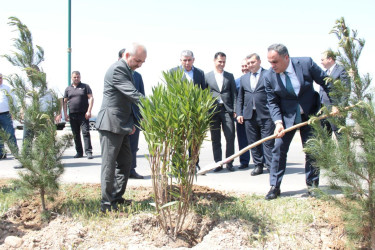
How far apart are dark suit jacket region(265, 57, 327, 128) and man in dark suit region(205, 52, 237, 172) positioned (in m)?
2.42

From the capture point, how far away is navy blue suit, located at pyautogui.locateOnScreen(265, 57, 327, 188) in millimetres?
5316

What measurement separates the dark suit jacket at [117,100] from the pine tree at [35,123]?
1.67ft

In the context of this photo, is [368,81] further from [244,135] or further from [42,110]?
[244,135]

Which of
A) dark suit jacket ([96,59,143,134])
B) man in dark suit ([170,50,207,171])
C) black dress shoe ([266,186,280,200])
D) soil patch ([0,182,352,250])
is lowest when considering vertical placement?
soil patch ([0,182,352,250])

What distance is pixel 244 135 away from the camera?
8.73 m

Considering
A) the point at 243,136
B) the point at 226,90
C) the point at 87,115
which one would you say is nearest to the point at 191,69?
the point at 226,90

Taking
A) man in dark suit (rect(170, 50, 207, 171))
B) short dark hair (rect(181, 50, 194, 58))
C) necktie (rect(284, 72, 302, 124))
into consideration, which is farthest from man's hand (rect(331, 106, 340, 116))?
short dark hair (rect(181, 50, 194, 58))

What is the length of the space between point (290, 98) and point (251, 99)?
7.82 ft

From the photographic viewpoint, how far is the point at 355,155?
3.59 meters

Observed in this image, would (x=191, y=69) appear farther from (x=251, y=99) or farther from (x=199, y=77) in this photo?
(x=251, y=99)

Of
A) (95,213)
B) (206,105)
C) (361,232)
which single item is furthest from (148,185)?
(361,232)

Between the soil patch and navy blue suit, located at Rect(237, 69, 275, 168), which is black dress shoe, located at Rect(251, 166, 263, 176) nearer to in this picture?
navy blue suit, located at Rect(237, 69, 275, 168)

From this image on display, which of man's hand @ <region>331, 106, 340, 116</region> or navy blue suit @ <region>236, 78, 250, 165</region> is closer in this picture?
man's hand @ <region>331, 106, 340, 116</region>

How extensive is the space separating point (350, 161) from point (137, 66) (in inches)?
99.8
